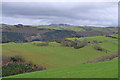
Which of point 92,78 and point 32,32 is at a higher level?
point 32,32

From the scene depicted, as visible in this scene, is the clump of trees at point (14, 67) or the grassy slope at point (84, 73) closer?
the grassy slope at point (84, 73)

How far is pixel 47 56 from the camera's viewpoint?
29.1 m

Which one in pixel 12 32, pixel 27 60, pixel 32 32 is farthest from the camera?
pixel 32 32

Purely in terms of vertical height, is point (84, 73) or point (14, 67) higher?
point (84, 73)

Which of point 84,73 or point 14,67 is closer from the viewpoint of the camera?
point 84,73

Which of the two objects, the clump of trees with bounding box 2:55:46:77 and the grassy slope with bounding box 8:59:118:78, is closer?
the grassy slope with bounding box 8:59:118:78

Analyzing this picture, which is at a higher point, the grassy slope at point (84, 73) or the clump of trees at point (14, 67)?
the grassy slope at point (84, 73)

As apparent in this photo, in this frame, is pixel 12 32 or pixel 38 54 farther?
pixel 12 32

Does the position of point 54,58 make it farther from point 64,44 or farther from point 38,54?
point 64,44

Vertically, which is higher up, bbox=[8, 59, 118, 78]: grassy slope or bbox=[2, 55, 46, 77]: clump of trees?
bbox=[8, 59, 118, 78]: grassy slope

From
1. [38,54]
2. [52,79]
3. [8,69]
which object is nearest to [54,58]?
[38,54]

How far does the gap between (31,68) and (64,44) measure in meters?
20.5

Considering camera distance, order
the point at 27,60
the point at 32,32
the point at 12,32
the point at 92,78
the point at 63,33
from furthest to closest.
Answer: the point at 63,33, the point at 32,32, the point at 12,32, the point at 27,60, the point at 92,78

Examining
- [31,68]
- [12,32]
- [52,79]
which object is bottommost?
[31,68]
